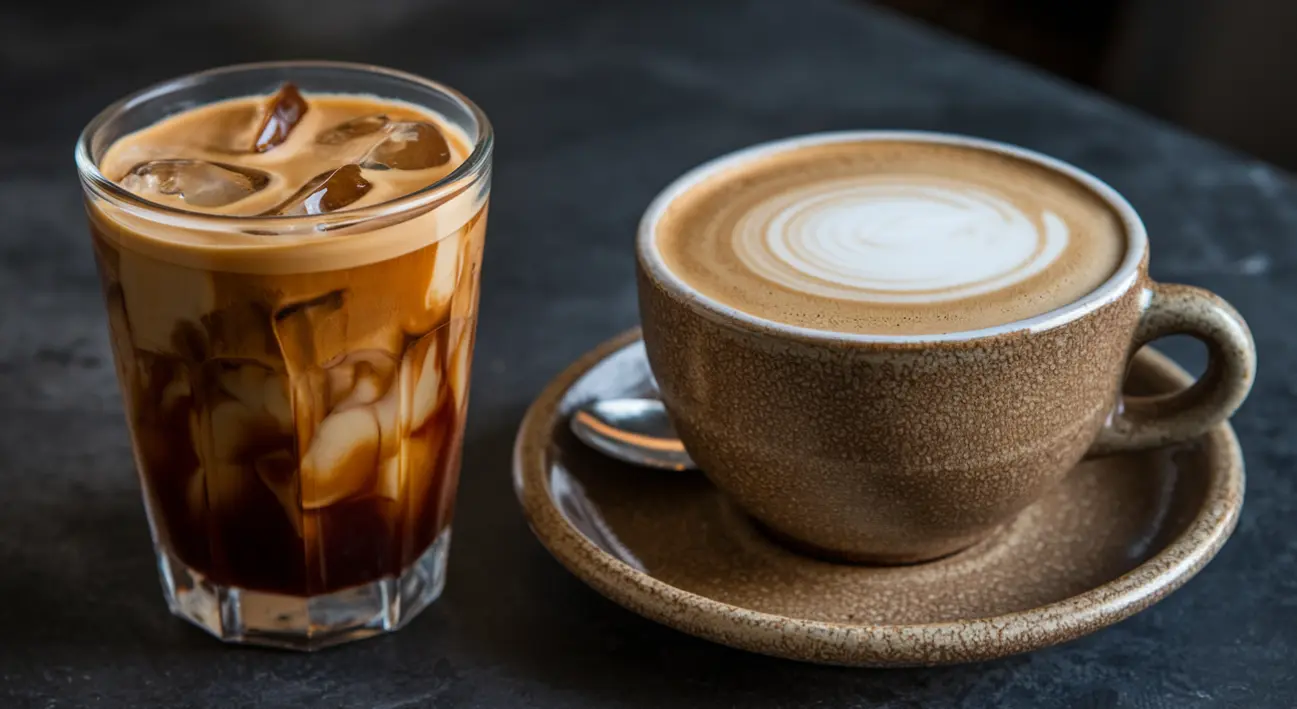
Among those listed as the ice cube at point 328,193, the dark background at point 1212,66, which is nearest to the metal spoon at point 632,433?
the ice cube at point 328,193

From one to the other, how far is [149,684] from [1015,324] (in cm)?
46

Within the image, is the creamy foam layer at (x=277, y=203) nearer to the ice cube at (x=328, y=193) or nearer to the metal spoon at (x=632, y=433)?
the ice cube at (x=328, y=193)

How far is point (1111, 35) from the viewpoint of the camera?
2.64 metres

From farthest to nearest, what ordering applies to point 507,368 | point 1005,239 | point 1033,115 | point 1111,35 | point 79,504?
point 1111,35 → point 1033,115 → point 507,368 → point 79,504 → point 1005,239

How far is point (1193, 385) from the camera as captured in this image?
0.77m

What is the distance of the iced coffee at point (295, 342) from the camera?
64cm

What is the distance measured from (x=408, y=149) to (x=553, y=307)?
1.29ft

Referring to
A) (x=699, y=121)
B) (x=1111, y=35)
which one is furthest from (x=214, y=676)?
(x=1111, y=35)

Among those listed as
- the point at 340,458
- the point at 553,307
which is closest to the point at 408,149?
the point at 340,458

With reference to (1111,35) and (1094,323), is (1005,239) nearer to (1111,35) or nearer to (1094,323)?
(1094,323)

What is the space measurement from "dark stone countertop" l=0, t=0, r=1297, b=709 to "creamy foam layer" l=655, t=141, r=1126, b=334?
0.18 meters

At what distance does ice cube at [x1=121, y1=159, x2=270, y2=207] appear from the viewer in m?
0.67

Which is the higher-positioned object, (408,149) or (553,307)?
(408,149)

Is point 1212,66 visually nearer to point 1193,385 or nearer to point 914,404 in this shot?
point 1193,385
